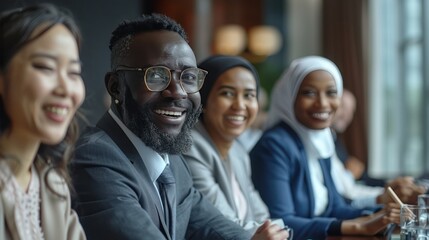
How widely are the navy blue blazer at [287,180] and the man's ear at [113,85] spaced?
A: 91 centimetres

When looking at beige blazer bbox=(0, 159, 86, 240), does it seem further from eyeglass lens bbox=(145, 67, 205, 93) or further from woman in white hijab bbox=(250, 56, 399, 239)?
woman in white hijab bbox=(250, 56, 399, 239)

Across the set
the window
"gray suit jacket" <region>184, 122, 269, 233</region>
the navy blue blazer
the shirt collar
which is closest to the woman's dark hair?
the shirt collar

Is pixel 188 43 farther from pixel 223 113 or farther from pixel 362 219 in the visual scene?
pixel 362 219

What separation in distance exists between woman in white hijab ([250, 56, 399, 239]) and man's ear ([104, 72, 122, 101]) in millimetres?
931

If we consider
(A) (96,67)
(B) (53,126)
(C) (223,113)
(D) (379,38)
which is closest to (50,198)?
(B) (53,126)

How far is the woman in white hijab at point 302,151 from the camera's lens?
9.01 feet

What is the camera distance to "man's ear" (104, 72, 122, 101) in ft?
6.49

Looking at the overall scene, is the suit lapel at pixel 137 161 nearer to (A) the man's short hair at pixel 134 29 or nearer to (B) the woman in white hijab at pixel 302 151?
(A) the man's short hair at pixel 134 29

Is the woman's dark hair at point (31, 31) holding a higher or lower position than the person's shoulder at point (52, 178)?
higher

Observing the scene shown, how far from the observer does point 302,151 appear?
114 inches

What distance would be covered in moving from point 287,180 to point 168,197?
3.15 feet

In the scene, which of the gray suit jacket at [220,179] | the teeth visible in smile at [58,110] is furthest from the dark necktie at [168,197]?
the teeth visible in smile at [58,110]

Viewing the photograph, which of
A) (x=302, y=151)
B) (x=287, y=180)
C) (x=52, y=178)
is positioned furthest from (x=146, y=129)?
(x=302, y=151)

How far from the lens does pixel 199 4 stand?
1049cm
